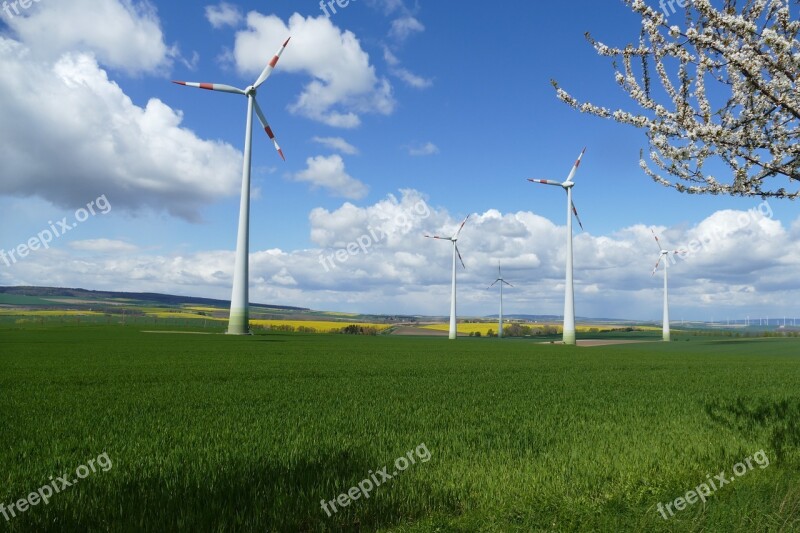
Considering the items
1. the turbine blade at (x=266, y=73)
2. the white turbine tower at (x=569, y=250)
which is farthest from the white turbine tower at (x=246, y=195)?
the white turbine tower at (x=569, y=250)

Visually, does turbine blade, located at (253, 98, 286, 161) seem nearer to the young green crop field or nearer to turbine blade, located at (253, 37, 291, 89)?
turbine blade, located at (253, 37, 291, 89)

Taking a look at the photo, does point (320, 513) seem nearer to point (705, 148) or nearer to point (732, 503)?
point (732, 503)

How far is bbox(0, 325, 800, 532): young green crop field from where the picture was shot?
→ 664cm

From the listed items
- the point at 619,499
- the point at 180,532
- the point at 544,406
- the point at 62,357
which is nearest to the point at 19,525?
the point at 180,532

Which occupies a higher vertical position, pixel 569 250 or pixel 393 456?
pixel 569 250

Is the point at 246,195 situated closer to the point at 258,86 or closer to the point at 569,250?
the point at 258,86

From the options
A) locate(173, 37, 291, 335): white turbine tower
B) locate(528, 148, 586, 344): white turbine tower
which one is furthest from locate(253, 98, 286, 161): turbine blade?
locate(528, 148, 586, 344): white turbine tower

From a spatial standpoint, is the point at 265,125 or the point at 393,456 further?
the point at 265,125

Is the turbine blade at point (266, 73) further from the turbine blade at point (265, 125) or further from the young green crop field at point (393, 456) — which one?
the young green crop field at point (393, 456)

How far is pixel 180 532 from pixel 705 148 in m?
9.49

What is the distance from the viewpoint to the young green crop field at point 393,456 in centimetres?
664

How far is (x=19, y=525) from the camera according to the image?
20.0 ft

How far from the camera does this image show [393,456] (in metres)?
9.35

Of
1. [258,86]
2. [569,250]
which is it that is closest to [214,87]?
[258,86]
